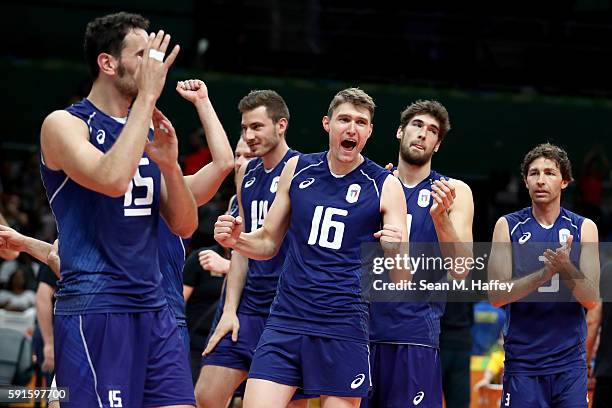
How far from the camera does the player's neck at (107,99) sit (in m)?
4.76

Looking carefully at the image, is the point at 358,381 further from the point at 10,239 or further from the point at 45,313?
the point at 45,313

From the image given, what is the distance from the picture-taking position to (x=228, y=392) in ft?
23.5

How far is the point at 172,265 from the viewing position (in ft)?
21.7

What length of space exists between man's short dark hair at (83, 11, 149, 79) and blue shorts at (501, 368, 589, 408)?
3.77 metres

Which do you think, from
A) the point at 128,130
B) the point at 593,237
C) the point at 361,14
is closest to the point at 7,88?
the point at 361,14

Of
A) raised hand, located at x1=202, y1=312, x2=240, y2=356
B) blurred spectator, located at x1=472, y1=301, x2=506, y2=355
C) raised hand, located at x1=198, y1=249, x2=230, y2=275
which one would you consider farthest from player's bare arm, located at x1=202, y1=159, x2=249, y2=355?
blurred spectator, located at x1=472, y1=301, x2=506, y2=355

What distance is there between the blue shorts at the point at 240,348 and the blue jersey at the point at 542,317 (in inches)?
71.6

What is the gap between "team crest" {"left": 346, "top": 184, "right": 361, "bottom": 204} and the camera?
19.9 feet

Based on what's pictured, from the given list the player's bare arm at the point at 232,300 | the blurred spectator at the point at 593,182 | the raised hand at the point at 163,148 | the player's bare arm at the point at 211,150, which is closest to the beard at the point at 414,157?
the player's bare arm at the point at 232,300

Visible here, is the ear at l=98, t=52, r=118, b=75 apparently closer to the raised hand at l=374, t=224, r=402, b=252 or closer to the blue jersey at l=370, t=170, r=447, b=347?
the raised hand at l=374, t=224, r=402, b=252

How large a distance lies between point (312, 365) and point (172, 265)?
132cm

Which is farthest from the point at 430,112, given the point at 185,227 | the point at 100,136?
the point at 100,136

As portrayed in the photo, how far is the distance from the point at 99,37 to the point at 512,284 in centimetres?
359

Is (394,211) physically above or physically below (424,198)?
below
